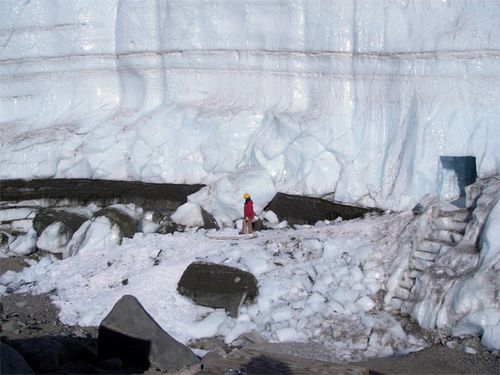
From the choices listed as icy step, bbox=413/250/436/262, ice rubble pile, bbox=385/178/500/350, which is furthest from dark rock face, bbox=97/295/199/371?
icy step, bbox=413/250/436/262

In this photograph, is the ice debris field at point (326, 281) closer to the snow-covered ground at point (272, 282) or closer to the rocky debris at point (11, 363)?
the snow-covered ground at point (272, 282)

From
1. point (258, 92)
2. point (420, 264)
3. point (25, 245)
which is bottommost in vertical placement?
point (25, 245)

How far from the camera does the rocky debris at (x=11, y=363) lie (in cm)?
536

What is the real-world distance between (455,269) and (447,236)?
0.59 meters

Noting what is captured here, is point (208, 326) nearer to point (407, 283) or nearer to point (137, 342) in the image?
point (137, 342)

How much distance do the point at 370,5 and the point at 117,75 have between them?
13.6 feet

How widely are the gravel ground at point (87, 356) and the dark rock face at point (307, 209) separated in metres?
2.76

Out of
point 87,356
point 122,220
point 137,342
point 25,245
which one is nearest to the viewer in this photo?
point 137,342

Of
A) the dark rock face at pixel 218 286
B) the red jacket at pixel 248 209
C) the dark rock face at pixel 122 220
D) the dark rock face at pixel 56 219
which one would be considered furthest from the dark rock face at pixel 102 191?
the dark rock face at pixel 218 286

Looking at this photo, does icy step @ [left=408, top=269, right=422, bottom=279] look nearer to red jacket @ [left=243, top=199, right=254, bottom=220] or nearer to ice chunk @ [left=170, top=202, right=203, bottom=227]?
red jacket @ [left=243, top=199, right=254, bottom=220]

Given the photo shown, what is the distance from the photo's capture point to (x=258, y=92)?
10953 mm

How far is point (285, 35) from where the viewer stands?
34.9 ft

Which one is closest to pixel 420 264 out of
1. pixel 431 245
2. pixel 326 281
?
pixel 431 245

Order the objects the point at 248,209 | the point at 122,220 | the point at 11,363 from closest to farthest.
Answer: the point at 11,363 < the point at 248,209 < the point at 122,220
